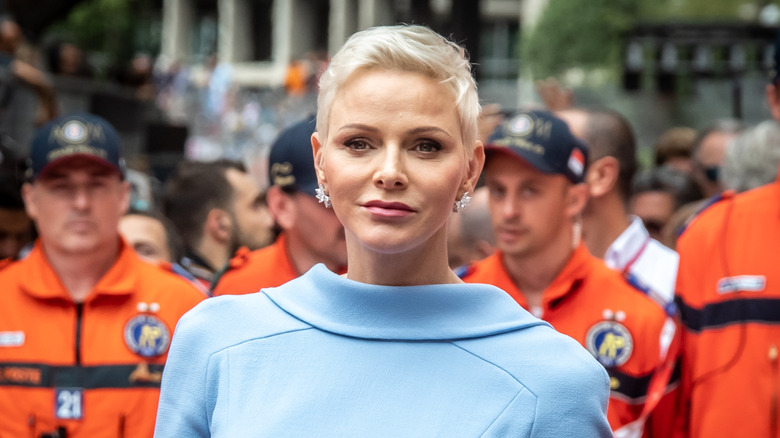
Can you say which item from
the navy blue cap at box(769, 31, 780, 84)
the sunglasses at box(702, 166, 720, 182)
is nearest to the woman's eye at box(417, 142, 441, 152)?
the navy blue cap at box(769, 31, 780, 84)

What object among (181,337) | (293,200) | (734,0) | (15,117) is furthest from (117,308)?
(734,0)

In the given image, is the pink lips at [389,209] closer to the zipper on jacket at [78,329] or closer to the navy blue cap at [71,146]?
the zipper on jacket at [78,329]

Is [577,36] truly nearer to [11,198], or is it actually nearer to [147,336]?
[11,198]

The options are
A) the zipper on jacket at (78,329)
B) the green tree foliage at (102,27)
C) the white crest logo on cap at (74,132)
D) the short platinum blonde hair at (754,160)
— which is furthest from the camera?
the green tree foliage at (102,27)

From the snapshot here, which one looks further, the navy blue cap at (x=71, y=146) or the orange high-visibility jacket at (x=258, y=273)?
A: the orange high-visibility jacket at (x=258, y=273)

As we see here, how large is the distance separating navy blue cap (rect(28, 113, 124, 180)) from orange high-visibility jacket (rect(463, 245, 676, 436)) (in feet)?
5.61

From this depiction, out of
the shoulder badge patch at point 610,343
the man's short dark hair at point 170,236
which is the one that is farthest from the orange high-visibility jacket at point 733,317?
the man's short dark hair at point 170,236

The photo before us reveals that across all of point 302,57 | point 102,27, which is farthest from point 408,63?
point 302,57

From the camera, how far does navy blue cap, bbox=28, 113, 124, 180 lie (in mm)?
4355

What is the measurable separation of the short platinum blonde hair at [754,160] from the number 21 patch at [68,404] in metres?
3.61

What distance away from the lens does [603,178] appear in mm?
5105

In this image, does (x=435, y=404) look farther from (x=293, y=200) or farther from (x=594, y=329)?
(x=293, y=200)

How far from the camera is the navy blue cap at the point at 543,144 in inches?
165

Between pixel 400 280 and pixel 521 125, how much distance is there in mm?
2253
